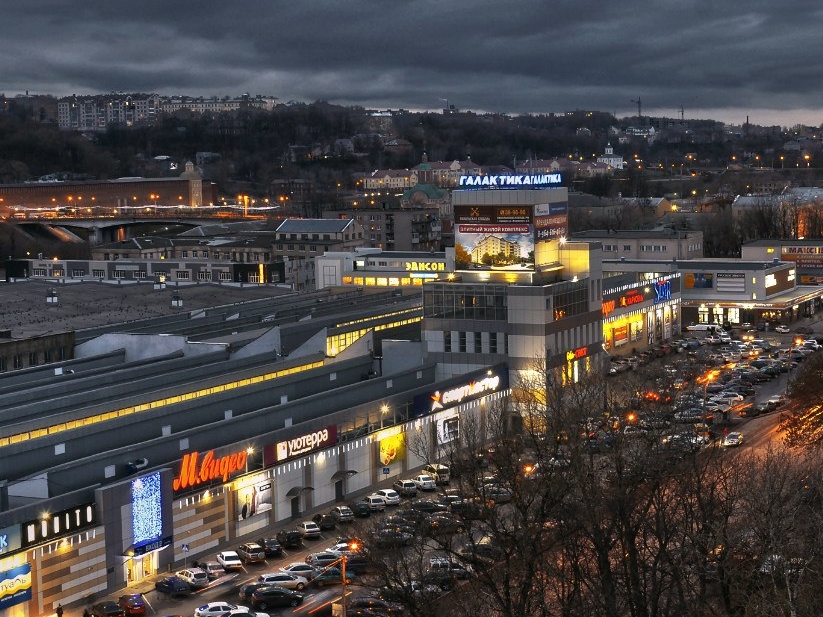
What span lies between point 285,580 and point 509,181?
1309cm

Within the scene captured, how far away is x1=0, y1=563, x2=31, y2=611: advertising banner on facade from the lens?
47.7ft

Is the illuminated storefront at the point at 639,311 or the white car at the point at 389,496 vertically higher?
the illuminated storefront at the point at 639,311

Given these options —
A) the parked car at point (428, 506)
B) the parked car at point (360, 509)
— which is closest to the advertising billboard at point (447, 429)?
the parked car at point (360, 509)

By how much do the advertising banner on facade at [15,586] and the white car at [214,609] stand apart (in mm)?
1935

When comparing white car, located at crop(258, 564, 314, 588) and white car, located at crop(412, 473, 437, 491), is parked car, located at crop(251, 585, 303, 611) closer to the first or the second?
white car, located at crop(258, 564, 314, 588)

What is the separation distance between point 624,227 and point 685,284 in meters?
22.9

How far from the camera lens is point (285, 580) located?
51.4 feet

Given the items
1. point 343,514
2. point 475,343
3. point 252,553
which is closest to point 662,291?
point 475,343

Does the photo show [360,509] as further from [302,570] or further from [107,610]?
[107,610]

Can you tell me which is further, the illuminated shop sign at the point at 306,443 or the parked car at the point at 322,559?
the illuminated shop sign at the point at 306,443

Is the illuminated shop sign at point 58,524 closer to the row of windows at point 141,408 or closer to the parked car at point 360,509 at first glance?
the row of windows at point 141,408

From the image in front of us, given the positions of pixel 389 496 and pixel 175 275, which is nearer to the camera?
pixel 389 496

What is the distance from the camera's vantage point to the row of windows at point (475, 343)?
25.5 meters

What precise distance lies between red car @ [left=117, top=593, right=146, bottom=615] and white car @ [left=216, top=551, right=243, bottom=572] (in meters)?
1.61
